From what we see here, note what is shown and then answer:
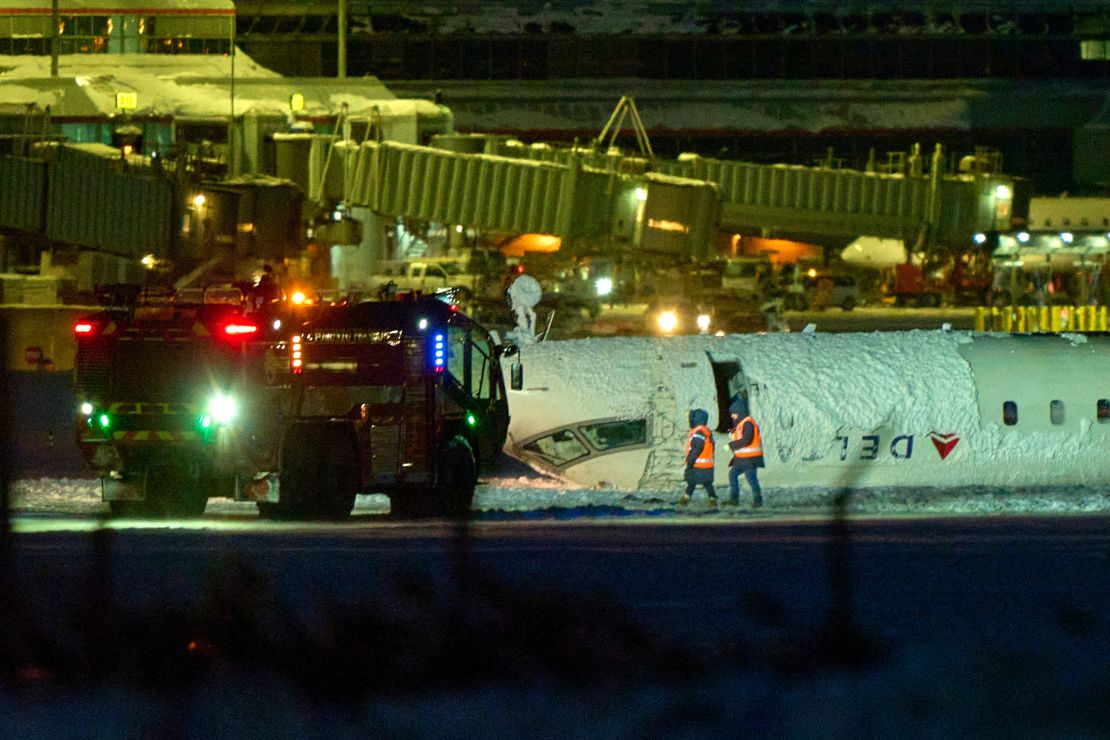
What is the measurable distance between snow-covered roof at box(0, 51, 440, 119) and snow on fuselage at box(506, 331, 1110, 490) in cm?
3802

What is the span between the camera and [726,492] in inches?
977

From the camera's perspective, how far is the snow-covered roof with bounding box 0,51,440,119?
6488 centimetres

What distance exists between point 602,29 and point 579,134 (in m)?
6.26

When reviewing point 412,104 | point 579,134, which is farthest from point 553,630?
point 579,134

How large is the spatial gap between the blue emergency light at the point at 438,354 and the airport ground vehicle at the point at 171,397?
79.4 inches

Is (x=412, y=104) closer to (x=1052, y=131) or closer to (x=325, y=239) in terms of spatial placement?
(x=325, y=239)

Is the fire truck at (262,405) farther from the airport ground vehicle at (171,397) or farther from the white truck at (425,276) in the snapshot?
the white truck at (425,276)

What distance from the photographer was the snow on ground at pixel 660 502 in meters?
22.5

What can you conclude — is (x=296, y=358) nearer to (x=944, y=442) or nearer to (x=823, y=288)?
(x=944, y=442)

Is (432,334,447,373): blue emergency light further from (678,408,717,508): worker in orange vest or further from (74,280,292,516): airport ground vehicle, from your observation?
(678,408,717,508): worker in orange vest

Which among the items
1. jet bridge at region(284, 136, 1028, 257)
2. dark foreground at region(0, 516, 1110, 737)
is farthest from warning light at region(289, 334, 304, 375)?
jet bridge at region(284, 136, 1028, 257)

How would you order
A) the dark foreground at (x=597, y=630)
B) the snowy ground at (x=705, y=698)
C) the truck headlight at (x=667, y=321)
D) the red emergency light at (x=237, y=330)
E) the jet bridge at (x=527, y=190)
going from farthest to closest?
the jet bridge at (x=527, y=190), the truck headlight at (x=667, y=321), the red emergency light at (x=237, y=330), the dark foreground at (x=597, y=630), the snowy ground at (x=705, y=698)

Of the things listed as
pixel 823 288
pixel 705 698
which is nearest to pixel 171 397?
pixel 705 698

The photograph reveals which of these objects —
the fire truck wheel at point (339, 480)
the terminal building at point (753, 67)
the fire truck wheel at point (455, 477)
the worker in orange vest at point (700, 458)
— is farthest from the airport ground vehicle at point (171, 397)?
the terminal building at point (753, 67)
